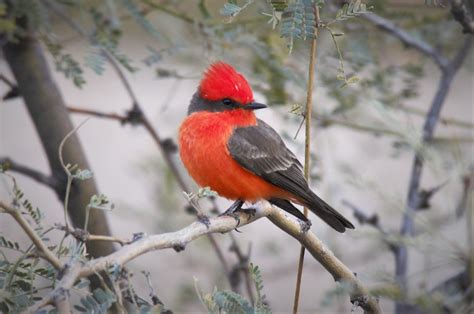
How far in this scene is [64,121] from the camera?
3244 millimetres

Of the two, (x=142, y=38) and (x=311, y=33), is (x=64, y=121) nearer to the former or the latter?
(x=311, y=33)

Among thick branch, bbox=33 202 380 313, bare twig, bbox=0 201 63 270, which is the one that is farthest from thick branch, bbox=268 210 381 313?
bare twig, bbox=0 201 63 270

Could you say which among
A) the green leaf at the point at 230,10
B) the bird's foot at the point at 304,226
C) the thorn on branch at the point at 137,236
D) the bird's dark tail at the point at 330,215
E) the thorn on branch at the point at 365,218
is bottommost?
the thorn on branch at the point at 365,218

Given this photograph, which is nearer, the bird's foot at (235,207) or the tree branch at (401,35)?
the bird's foot at (235,207)

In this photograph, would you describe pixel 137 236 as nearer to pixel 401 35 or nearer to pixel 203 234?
pixel 203 234

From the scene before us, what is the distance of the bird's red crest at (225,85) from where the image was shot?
3215 mm

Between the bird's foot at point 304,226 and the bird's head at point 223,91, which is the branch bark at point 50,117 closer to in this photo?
the bird's head at point 223,91

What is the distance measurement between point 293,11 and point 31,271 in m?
0.92

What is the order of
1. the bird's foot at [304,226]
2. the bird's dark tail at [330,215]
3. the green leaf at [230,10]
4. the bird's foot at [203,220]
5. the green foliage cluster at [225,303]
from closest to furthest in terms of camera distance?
the green foliage cluster at [225,303] < the bird's foot at [203,220] < the green leaf at [230,10] < the bird's foot at [304,226] < the bird's dark tail at [330,215]

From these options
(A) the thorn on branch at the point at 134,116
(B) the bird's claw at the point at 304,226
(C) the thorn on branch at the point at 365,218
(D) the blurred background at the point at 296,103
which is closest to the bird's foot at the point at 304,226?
(B) the bird's claw at the point at 304,226

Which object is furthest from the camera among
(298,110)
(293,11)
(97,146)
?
(97,146)

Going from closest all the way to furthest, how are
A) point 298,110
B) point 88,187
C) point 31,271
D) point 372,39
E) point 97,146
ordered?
point 31,271 < point 298,110 < point 88,187 < point 372,39 < point 97,146

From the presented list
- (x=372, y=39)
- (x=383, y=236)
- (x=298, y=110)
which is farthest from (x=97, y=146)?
(x=298, y=110)

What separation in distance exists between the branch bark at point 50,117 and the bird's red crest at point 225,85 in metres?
0.61
